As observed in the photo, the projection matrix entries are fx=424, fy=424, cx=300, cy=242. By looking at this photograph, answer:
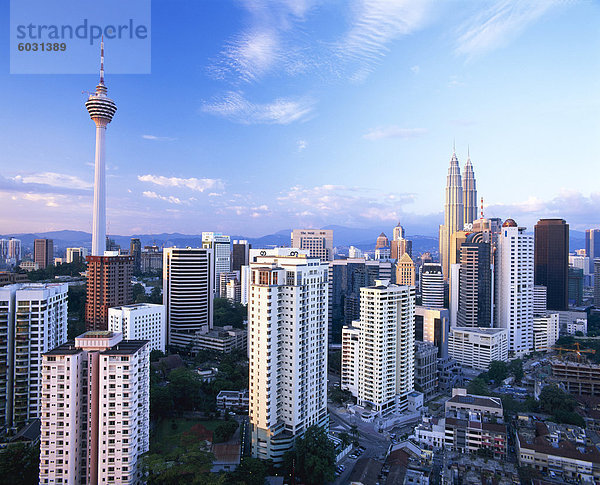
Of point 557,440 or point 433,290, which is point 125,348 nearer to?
point 557,440

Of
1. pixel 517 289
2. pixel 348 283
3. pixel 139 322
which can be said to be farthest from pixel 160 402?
pixel 517 289

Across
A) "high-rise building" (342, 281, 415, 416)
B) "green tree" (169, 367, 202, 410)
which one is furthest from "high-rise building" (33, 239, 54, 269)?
"high-rise building" (342, 281, 415, 416)

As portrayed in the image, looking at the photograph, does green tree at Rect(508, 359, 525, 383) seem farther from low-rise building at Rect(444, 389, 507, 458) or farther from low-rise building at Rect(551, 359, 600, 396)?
low-rise building at Rect(444, 389, 507, 458)

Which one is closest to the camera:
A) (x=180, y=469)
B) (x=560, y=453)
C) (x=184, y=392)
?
(x=180, y=469)

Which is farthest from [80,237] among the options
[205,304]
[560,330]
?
[560,330]

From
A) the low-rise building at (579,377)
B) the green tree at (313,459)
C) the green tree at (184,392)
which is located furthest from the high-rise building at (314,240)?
the green tree at (313,459)

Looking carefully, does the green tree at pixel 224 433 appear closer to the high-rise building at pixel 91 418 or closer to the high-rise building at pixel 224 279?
the high-rise building at pixel 91 418
